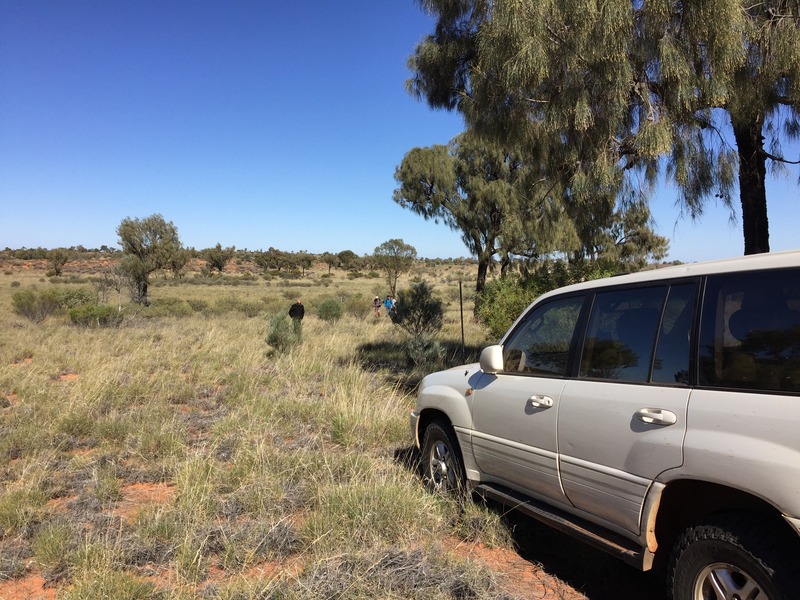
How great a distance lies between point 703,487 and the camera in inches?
104

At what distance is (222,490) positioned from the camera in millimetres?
5039

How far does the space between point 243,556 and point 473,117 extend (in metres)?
6.95

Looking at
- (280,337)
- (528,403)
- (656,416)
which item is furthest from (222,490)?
(280,337)

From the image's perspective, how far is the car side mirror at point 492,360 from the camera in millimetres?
3885

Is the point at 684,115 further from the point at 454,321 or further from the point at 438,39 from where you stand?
the point at 454,321

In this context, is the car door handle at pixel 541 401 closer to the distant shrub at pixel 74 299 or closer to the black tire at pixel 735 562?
the black tire at pixel 735 562

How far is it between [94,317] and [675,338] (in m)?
20.2

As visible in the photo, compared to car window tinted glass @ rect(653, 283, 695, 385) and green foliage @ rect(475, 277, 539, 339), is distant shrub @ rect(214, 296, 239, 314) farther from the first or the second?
car window tinted glass @ rect(653, 283, 695, 385)

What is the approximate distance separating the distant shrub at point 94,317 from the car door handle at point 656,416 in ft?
63.9

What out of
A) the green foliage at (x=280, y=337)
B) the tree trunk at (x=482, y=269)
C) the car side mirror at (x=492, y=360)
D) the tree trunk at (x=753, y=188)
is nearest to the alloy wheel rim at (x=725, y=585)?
the car side mirror at (x=492, y=360)

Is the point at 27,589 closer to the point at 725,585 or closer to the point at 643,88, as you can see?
the point at 725,585

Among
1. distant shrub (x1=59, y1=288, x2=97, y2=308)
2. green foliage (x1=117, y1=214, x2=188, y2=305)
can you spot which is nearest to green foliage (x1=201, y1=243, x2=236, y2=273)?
green foliage (x1=117, y1=214, x2=188, y2=305)

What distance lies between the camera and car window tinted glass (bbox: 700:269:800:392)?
2357 mm

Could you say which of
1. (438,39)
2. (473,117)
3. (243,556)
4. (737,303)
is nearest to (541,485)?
(737,303)
